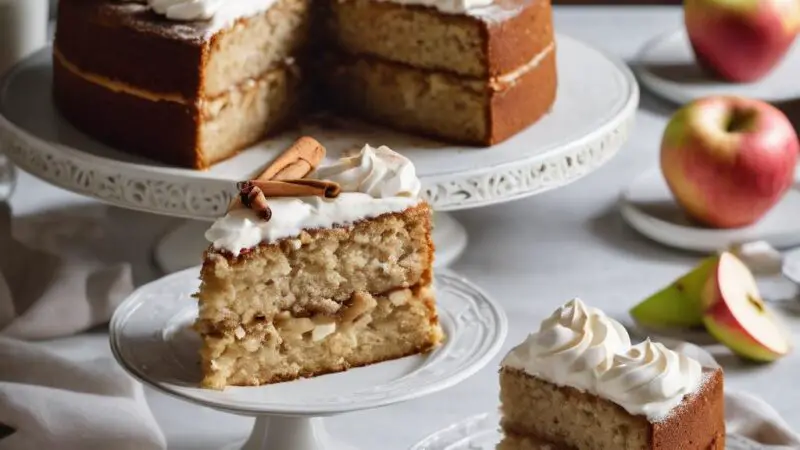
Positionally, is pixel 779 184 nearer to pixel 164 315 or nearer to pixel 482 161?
pixel 482 161

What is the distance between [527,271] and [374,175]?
28.0 inches

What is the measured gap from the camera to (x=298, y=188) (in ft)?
6.00

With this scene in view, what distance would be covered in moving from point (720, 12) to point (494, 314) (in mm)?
1459

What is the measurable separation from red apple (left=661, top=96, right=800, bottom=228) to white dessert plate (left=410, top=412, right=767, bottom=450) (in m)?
0.76

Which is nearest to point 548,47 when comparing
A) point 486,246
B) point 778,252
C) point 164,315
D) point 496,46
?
point 496,46

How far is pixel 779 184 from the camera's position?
8.69ft

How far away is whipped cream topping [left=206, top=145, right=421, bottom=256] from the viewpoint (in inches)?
69.7

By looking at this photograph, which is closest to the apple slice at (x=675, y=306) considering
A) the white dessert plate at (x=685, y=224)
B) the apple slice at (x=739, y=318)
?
the apple slice at (x=739, y=318)

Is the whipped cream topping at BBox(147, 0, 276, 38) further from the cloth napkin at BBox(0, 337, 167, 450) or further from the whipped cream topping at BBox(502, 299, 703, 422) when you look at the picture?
the whipped cream topping at BBox(502, 299, 703, 422)

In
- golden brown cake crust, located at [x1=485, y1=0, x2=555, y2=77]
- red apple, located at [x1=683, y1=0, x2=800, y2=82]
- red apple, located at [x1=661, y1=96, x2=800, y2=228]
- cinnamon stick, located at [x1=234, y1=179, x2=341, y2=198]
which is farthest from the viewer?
red apple, located at [x1=683, y1=0, x2=800, y2=82]

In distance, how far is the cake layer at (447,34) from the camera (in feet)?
8.07

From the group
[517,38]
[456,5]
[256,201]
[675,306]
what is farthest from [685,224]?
[256,201]

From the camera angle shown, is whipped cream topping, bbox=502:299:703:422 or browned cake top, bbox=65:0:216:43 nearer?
whipped cream topping, bbox=502:299:703:422

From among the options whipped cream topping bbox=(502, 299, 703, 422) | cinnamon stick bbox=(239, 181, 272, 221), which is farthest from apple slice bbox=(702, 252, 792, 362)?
cinnamon stick bbox=(239, 181, 272, 221)
